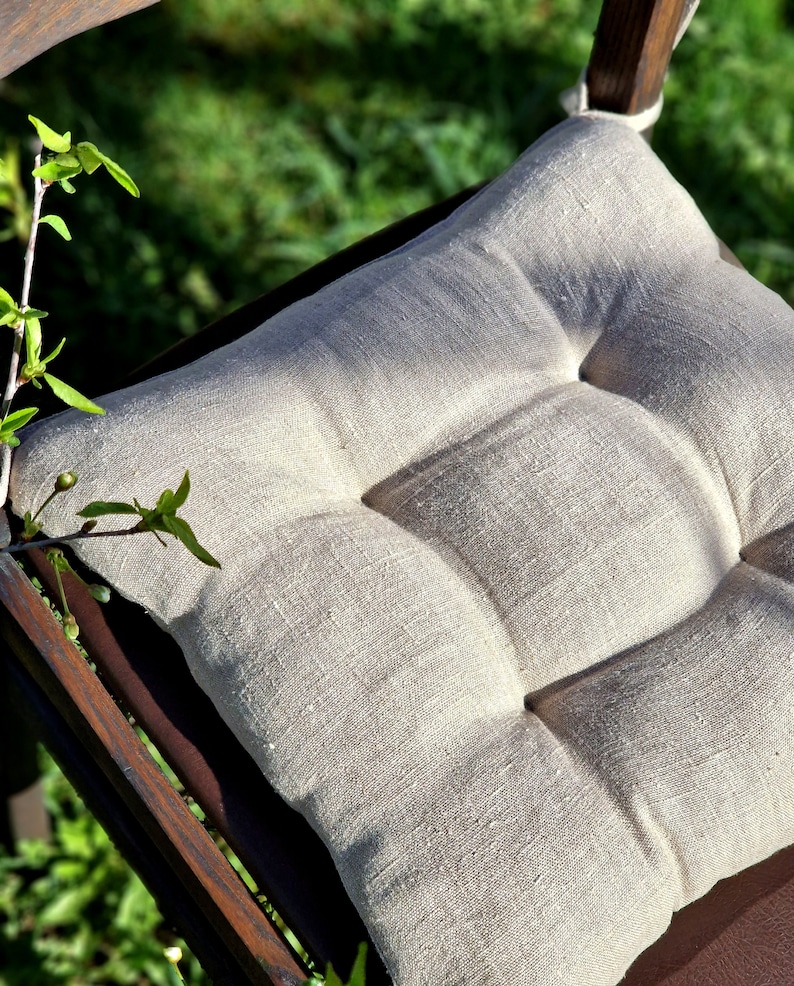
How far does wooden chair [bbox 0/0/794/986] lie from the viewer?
866 millimetres

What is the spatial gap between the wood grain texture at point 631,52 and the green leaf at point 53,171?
75cm

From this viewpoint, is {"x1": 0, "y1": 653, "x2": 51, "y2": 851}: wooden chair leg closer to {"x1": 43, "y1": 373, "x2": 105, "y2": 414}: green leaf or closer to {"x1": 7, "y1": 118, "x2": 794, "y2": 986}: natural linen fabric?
{"x1": 7, "y1": 118, "x2": 794, "y2": 986}: natural linen fabric

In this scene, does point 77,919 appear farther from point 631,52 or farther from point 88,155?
Result: point 631,52

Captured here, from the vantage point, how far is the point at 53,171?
2.55 feet

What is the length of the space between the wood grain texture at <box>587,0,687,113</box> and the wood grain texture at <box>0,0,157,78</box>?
623 millimetres

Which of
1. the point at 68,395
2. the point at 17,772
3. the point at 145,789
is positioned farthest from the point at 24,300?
the point at 17,772

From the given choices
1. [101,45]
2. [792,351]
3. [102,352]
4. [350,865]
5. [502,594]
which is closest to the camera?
[350,865]

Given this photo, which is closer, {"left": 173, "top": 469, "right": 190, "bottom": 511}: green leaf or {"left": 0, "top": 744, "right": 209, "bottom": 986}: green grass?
{"left": 173, "top": 469, "right": 190, "bottom": 511}: green leaf

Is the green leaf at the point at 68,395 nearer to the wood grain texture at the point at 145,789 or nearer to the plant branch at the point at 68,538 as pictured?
the plant branch at the point at 68,538

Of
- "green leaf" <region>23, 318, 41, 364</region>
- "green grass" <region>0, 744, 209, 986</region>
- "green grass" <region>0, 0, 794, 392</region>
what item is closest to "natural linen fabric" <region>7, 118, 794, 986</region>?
"green leaf" <region>23, 318, 41, 364</region>

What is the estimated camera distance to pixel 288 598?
894mm

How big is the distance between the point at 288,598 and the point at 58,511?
8.3 inches

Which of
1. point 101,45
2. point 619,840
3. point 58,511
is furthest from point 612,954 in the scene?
point 101,45

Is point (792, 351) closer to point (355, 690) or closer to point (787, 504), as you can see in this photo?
point (787, 504)
